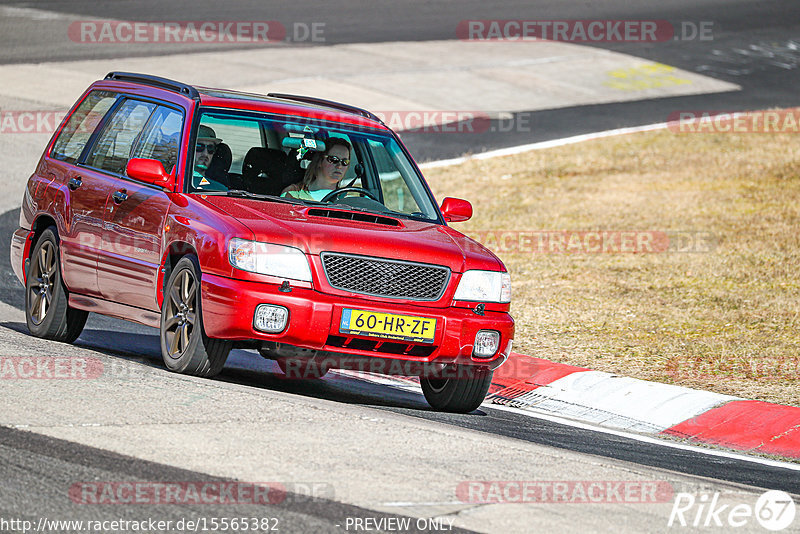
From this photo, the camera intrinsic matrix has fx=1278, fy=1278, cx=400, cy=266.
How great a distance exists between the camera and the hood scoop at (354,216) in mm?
8086

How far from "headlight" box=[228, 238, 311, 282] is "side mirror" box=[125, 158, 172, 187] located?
0.93m

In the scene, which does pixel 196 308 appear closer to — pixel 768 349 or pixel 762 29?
pixel 768 349

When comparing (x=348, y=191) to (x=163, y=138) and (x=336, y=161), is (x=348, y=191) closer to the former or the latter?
(x=336, y=161)

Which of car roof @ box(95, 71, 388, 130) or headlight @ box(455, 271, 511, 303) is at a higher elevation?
car roof @ box(95, 71, 388, 130)

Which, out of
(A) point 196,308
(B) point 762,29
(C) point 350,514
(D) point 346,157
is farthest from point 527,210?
(B) point 762,29

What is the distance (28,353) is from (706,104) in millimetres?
20033

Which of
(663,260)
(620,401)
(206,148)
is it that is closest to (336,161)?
(206,148)

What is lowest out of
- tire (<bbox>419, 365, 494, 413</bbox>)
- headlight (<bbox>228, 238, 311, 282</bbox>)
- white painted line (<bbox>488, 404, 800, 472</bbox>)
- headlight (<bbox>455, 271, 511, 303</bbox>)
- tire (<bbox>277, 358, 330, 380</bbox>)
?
white painted line (<bbox>488, 404, 800, 472</bbox>)

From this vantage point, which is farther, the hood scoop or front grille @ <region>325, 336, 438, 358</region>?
the hood scoop

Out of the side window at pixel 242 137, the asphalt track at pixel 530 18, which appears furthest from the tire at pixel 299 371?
the asphalt track at pixel 530 18

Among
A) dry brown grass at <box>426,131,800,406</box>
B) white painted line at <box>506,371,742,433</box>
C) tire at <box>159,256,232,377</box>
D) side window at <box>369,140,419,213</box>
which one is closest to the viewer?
tire at <box>159,256,232,377</box>

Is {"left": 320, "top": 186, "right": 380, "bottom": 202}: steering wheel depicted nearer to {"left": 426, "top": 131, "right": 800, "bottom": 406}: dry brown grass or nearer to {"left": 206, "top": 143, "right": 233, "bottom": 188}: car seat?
{"left": 206, "top": 143, "right": 233, "bottom": 188}: car seat

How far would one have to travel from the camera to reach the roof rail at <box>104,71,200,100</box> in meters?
8.75

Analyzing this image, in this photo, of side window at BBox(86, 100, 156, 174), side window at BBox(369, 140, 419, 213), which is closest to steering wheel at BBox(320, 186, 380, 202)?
side window at BBox(369, 140, 419, 213)
